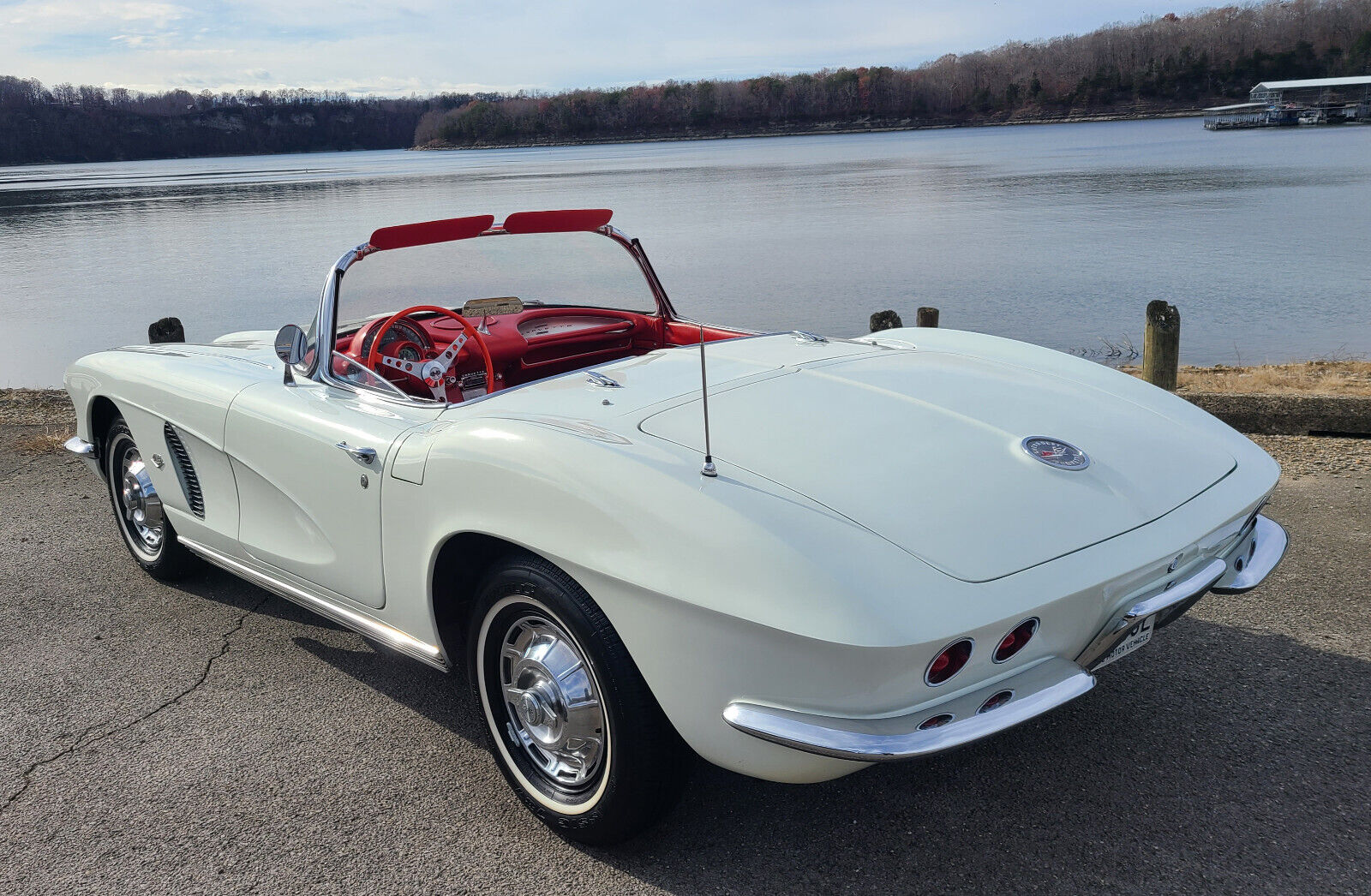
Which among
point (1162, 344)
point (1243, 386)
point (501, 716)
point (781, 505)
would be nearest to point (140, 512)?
point (501, 716)

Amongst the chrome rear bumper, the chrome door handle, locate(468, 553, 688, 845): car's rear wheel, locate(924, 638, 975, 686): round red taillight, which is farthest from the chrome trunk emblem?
the chrome door handle

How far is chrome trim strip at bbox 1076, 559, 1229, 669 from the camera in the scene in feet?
7.14

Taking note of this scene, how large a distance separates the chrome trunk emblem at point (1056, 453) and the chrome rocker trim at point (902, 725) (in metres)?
0.56

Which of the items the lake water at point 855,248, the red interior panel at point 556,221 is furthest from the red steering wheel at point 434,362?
the lake water at point 855,248

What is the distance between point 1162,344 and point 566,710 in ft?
17.8

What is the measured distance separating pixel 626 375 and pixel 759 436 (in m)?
0.63

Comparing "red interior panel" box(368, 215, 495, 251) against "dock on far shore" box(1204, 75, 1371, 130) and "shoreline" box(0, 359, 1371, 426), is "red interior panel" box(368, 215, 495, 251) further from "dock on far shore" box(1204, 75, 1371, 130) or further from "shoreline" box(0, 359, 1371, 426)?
"dock on far shore" box(1204, 75, 1371, 130)

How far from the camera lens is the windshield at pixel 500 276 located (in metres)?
3.39

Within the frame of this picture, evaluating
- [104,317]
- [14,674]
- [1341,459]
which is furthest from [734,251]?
[14,674]

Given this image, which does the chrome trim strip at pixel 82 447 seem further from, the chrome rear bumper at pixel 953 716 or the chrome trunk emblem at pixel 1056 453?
the chrome trunk emblem at pixel 1056 453

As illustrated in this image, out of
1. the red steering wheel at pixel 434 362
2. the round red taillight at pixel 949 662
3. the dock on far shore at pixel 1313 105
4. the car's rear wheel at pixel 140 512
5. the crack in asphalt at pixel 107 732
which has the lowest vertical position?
the crack in asphalt at pixel 107 732

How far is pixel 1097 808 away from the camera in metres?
2.50

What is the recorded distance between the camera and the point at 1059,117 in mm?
102062

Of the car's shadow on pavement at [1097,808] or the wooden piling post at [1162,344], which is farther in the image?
the wooden piling post at [1162,344]
